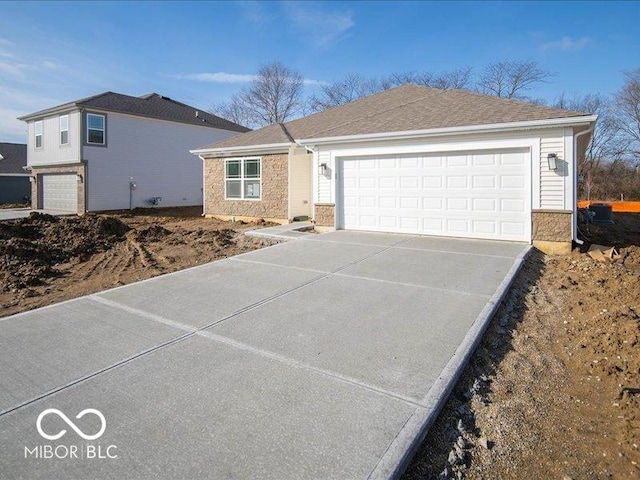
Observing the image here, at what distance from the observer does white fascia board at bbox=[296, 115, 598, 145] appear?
25.6 feet

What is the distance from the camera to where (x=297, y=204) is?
13.8 metres

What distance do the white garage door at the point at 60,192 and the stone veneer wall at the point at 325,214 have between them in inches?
599

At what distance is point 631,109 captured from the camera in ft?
110

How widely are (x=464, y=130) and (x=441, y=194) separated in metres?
1.58

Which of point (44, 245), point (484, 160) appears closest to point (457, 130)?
point (484, 160)

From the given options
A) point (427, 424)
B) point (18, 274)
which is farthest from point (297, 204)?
point (427, 424)

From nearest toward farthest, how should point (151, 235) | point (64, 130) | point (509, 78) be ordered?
point (151, 235) → point (64, 130) → point (509, 78)

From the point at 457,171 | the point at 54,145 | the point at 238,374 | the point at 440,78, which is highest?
the point at 440,78

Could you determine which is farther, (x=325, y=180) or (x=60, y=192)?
(x=60, y=192)

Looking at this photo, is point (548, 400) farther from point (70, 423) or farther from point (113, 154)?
point (113, 154)

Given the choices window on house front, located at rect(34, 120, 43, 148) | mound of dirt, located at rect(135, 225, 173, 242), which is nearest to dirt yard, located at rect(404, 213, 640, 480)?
mound of dirt, located at rect(135, 225, 173, 242)

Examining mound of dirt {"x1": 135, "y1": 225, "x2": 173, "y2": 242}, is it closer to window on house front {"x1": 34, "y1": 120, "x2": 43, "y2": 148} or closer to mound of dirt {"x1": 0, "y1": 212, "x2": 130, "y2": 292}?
mound of dirt {"x1": 0, "y1": 212, "x2": 130, "y2": 292}

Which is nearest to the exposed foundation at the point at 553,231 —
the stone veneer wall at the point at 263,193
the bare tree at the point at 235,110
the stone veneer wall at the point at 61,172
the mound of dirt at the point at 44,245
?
the stone veneer wall at the point at 263,193

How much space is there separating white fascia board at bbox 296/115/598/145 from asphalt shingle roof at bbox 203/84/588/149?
0.42 feet
